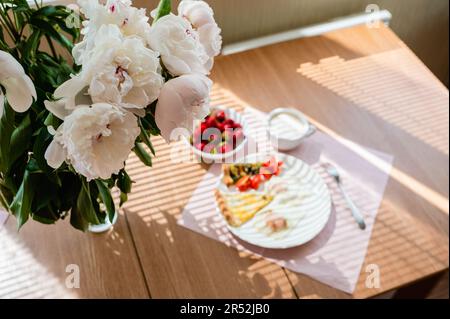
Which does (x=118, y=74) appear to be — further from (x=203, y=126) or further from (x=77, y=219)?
(x=203, y=126)

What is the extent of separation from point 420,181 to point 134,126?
0.78m

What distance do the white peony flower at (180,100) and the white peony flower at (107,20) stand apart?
0.08m

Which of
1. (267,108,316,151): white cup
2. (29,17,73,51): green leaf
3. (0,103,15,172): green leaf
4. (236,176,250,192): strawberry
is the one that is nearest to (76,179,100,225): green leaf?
(0,103,15,172): green leaf

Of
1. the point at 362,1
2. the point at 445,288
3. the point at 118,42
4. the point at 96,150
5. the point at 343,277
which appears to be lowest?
the point at 445,288

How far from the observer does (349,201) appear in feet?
3.56

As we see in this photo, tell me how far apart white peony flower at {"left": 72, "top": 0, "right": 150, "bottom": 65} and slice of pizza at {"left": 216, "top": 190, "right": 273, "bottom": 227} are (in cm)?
52

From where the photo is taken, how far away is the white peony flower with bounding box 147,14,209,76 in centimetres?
60

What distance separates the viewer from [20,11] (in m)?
0.71

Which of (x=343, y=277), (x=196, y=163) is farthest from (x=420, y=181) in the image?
(x=196, y=163)

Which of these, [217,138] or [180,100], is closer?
[180,100]

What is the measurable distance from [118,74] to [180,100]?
8 cm

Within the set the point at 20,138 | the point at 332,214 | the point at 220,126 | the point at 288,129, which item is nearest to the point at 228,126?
the point at 220,126

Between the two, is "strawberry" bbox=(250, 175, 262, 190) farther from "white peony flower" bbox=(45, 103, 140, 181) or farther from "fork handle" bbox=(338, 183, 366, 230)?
"white peony flower" bbox=(45, 103, 140, 181)

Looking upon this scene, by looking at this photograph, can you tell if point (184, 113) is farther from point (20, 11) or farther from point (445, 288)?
point (445, 288)
